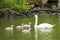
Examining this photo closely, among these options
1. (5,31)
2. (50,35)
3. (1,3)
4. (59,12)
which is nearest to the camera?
(50,35)

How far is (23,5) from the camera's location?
51.8 ft

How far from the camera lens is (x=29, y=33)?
9.33m

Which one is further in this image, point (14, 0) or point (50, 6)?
point (50, 6)

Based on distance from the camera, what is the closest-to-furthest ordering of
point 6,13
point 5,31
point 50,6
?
point 5,31 < point 6,13 < point 50,6

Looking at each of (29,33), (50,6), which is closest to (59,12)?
(50,6)

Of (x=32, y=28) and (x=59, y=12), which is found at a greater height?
(x=32, y=28)

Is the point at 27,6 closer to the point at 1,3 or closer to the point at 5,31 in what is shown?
the point at 1,3

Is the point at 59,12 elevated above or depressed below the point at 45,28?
below

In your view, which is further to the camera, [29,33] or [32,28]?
[32,28]

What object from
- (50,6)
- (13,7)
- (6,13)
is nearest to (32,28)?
(6,13)

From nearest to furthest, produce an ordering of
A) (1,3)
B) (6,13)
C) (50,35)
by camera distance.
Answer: (50,35) < (6,13) < (1,3)

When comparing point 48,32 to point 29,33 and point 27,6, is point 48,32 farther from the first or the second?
point 27,6

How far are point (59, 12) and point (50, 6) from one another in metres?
1.76

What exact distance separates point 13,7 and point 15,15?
2.79ft
